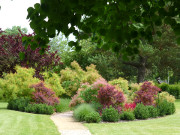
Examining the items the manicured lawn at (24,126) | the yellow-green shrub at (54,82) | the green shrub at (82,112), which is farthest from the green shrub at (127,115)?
the yellow-green shrub at (54,82)

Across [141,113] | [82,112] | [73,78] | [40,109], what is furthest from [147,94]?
[73,78]

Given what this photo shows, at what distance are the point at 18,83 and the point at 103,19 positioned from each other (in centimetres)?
1107

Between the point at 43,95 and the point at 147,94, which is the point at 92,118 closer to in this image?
the point at 43,95

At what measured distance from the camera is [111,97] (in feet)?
37.4

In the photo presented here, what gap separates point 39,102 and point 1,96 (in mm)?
2203

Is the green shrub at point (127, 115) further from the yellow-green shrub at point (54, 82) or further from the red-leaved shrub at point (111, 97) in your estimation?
the yellow-green shrub at point (54, 82)

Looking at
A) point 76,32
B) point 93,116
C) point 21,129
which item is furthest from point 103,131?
point 76,32

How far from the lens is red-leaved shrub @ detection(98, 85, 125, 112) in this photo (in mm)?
11438

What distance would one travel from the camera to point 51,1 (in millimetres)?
2041

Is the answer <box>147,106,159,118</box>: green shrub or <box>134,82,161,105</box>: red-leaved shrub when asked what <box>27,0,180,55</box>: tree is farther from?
<box>134,82,161,105</box>: red-leaved shrub

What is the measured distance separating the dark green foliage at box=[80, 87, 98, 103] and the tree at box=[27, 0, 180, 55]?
351 inches

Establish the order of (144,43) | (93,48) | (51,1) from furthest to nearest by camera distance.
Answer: (93,48), (144,43), (51,1)

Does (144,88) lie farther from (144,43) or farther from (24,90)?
(144,43)

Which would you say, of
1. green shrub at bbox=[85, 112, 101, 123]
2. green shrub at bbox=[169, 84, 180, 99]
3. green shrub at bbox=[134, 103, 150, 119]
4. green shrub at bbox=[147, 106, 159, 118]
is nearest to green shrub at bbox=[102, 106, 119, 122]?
green shrub at bbox=[85, 112, 101, 123]
